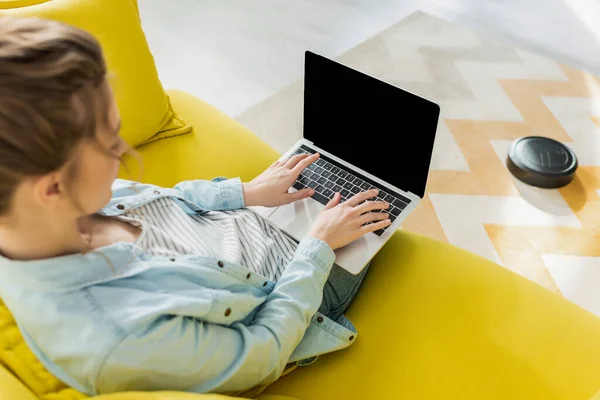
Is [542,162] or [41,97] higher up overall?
[41,97]

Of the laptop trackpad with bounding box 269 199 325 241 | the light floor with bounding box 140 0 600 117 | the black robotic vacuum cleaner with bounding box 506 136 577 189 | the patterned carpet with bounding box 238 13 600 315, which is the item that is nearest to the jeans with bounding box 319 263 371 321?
the laptop trackpad with bounding box 269 199 325 241

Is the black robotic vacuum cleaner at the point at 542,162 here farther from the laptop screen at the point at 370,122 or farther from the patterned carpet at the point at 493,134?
the laptop screen at the point at 370,122

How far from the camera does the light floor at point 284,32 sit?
2.31 metres

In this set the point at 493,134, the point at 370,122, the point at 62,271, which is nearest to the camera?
the point at 62,271

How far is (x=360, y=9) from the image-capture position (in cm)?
269

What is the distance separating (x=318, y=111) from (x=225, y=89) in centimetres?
114

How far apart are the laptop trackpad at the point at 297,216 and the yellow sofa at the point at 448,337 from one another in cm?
16

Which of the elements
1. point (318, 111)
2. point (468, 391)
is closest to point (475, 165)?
point (318, 111)

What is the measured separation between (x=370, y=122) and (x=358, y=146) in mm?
84

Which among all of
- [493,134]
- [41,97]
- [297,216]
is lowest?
[493,134]

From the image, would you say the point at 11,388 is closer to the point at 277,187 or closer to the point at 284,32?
the point at 277,187

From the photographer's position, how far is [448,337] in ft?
3.17

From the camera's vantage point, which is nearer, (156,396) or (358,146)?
(156,396)

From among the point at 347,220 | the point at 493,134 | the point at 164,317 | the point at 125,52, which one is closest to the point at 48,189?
the point at 164,317
